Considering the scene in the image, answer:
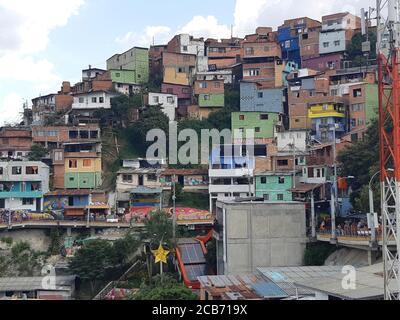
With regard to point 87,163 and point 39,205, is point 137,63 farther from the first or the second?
point 39,205

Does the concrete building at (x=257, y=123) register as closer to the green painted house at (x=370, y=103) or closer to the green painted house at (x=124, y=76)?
the green painted house at (x=370, y=103)

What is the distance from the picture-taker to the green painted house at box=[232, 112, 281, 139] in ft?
111

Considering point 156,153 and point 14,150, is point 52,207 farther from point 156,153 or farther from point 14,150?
point 156,153

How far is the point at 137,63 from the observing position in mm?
40750

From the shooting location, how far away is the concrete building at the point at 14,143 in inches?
1305

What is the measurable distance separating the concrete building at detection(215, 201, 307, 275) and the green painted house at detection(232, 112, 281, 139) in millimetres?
12257

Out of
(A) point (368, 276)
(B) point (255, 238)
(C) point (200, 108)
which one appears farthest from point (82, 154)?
(A) point (368, 276)

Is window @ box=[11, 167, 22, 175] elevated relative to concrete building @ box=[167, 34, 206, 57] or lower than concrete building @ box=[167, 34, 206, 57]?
lower

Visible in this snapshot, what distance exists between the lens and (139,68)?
4072cm

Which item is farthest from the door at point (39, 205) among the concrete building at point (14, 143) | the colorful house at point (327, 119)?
the colorful house at point (327, 119)

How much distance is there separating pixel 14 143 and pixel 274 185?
15.7m

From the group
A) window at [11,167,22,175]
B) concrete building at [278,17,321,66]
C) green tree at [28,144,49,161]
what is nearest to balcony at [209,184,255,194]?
green tree at [28,144,49,161]

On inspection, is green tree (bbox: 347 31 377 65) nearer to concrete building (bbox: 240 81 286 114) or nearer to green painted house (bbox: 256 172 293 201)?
concrete building (bbox: 240 81 286 114)

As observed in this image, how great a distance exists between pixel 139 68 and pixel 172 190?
13.2 m
